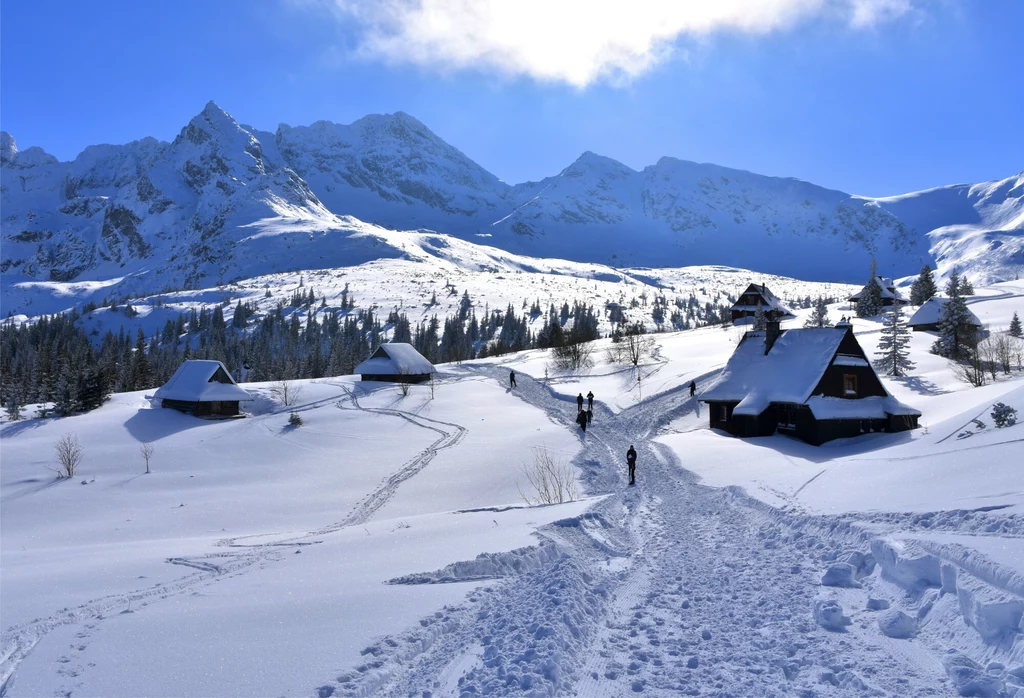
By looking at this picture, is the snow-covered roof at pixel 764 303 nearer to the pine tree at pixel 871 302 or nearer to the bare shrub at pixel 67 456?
the pine tree at pixel 871 302

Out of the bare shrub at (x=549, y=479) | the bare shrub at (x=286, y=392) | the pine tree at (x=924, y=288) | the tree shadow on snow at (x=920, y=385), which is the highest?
the pine tree at (x=924, y=288)

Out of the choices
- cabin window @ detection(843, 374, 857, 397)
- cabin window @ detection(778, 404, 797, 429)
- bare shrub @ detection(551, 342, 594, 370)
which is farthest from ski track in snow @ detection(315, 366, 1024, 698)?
bare shrub @ detection(551, 342, 594, 370)

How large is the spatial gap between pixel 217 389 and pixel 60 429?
10.4 metres

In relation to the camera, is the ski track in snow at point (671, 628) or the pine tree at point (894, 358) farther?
the pine tree at point (894, 358)

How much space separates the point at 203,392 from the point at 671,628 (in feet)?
150

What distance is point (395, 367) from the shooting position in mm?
59125

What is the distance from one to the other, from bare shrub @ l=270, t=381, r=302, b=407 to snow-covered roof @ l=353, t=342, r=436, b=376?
773 centimetres

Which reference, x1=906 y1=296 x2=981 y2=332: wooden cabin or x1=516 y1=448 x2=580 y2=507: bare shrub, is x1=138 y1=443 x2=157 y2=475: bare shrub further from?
x1=906 y1=296 x2=981 y2=332: wooden cabin

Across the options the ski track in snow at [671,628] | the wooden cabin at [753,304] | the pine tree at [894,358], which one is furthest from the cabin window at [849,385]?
the wooden cabin at [753,304]

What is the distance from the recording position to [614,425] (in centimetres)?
3900

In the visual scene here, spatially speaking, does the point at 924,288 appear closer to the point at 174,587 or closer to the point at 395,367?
the point at 395,367

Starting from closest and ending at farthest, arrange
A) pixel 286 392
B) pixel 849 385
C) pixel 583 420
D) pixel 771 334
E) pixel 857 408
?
pixel 857 408, pixel 849 385, pixel 583 420, pixel 771 334, pixel 286 392

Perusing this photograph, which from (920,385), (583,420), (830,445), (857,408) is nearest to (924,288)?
(920,385)

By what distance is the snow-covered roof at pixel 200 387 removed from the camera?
46.5 m
